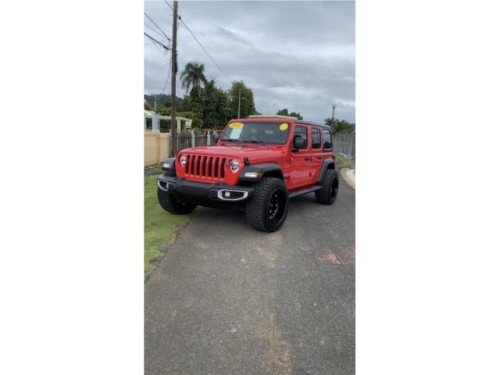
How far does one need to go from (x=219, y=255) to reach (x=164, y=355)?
1785mm

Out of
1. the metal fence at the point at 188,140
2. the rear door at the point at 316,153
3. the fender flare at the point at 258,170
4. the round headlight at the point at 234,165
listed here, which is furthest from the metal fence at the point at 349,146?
the round headlight at the point at 234,165

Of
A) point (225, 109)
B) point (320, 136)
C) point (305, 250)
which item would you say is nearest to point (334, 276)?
point (305, 250)

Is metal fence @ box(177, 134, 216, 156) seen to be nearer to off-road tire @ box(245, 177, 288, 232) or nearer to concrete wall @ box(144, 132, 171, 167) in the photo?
concrete wall @ box(144, 132, 171, 167)

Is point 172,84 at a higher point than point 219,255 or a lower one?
higher

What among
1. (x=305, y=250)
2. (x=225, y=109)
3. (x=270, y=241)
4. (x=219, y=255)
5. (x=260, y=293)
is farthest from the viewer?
(x=225, y=109)

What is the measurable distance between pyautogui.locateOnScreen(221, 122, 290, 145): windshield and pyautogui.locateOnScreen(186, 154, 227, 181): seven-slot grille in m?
1.31

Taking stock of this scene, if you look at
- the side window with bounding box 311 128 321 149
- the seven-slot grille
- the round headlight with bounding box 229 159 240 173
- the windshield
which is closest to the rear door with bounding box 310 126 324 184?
the side window with bounding box 311 128 321 149

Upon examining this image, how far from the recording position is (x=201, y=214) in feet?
19.4

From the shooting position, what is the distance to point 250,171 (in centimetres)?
468

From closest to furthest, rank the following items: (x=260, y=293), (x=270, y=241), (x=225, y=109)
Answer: (x=260, y=293) → (x=270, y=241) → (x=225, y=109)

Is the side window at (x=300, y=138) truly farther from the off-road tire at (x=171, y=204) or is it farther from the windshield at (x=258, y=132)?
the off-road tire at (x=171, y=204)

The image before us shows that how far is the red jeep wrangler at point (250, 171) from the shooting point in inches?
185

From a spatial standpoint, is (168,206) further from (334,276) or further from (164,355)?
(164,355)

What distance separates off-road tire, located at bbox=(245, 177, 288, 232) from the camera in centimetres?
468
